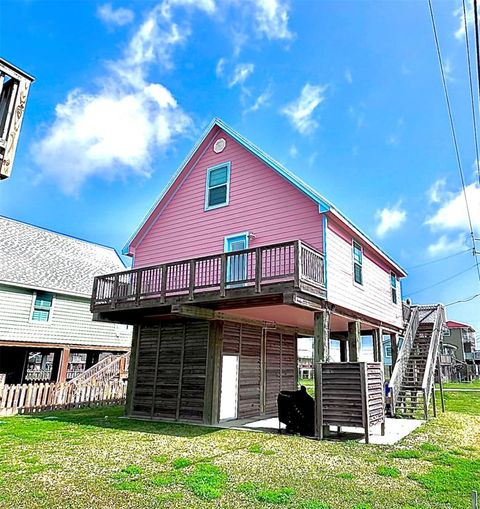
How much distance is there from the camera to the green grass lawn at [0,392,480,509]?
5.15 metres

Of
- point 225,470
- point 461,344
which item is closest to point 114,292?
point 225,470

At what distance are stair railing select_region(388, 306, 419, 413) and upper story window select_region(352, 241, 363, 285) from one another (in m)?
3.78

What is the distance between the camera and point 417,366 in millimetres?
16172

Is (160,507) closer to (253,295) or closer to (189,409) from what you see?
(253,295)

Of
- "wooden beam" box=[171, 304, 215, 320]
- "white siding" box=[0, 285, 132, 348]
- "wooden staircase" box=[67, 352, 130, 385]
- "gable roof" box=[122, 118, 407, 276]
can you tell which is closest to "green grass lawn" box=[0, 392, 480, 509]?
"wooden beam" box=[171, 304, 215, 320]

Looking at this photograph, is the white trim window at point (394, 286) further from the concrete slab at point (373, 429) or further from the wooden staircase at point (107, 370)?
the wooden staircase at point (107, 370)

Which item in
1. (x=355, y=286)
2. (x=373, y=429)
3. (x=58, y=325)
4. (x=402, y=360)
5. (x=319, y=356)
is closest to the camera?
(x=319, y=356)

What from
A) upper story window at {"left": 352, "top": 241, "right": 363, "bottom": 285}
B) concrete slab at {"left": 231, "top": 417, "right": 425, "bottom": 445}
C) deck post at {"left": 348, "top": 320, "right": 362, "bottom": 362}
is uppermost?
upper story window at {"left": 352, "top": 241, "right": 363, "bottom": 285}

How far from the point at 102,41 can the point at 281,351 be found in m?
12.7

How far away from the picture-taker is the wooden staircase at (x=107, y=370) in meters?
19.2

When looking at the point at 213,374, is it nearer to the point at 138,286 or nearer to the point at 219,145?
the point at 138,286

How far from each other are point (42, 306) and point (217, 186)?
11315 millimetres

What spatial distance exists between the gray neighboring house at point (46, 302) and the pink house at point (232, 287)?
587cm

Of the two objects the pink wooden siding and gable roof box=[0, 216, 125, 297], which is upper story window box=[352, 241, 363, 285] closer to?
the pink wooden siding
